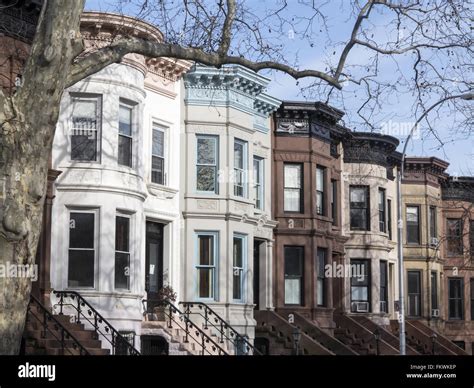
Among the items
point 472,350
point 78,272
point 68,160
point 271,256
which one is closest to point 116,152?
point 68,160

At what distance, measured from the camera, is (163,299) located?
2794 cm

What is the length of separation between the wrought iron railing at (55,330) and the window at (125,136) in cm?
553

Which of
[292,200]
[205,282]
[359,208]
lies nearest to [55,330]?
[205,282]

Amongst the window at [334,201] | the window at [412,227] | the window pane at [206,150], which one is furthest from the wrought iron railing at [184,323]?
the window at [412,227]

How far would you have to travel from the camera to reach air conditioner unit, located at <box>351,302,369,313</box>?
40.7m

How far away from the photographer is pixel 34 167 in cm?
1333

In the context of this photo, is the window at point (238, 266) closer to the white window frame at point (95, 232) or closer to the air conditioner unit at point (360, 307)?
the white window frame at point (95, 232)

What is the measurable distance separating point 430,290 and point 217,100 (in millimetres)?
19664

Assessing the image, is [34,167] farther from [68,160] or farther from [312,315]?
[312,315]

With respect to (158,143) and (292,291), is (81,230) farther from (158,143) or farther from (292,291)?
(292,291)

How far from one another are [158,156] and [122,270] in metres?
4.59

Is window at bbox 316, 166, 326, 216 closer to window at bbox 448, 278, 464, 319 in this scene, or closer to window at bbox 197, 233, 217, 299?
window at bbox 197, 233, 217, 299

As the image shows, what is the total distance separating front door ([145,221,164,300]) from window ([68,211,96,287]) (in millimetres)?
3645

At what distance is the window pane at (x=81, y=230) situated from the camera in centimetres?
2566
